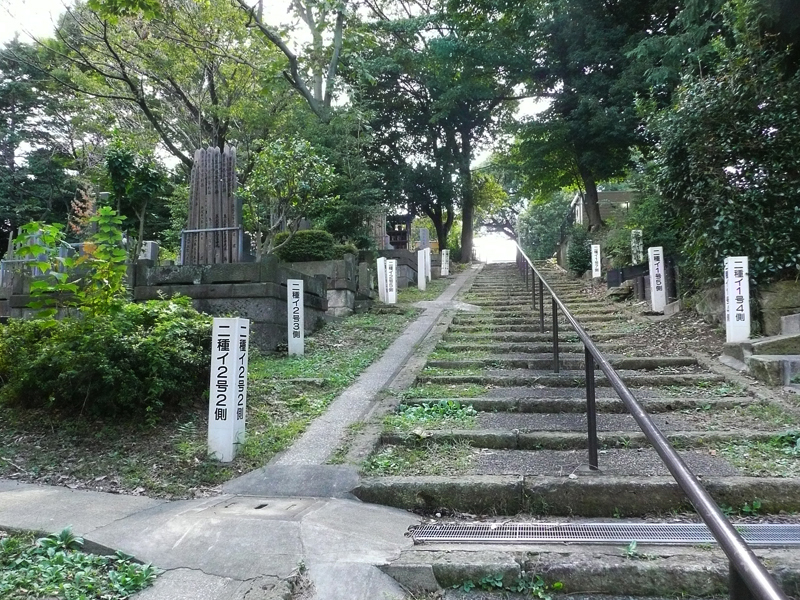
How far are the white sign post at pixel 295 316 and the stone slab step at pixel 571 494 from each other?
399 cm

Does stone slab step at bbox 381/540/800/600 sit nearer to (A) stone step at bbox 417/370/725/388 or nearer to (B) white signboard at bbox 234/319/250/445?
(B) white signboard at bbox 234/319/250/445

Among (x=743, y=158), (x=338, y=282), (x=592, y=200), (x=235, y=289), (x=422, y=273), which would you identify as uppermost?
(x=592, y=200)

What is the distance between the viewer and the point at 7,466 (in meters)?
3.98

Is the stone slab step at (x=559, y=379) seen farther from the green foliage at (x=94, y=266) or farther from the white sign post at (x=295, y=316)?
the green foliage at (x=94, y=266)

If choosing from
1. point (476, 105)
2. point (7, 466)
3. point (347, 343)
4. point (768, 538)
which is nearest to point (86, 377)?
point (7, 466)

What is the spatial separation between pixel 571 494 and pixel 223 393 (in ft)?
8.09

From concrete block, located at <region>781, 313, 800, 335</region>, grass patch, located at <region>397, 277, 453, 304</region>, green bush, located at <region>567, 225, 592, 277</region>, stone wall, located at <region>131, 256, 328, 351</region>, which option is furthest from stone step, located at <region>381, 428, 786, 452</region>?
green bush, located at <region>567, 225, 592, 277</region>

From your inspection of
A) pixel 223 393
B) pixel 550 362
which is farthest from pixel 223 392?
pixel 550 362

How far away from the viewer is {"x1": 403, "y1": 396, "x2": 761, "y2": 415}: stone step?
477 centimetres

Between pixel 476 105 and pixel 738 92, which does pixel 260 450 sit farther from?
pixel 476 105

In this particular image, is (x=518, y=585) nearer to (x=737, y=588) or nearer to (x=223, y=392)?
(x=737, y=588)

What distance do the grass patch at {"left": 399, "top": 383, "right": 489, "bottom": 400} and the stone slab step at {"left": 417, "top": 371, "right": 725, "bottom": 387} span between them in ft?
0.33

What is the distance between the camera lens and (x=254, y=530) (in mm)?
2770

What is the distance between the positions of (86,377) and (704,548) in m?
4.37
